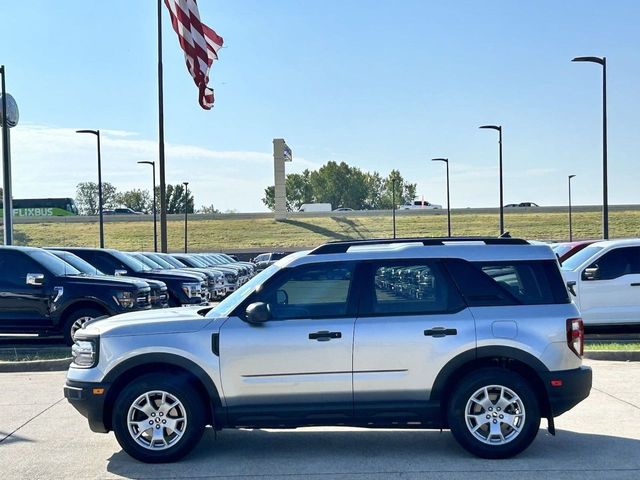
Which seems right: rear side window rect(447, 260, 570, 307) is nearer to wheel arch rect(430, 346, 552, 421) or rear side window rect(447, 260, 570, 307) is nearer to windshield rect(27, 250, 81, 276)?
wheel arch rect(430, 346, 552, 421)

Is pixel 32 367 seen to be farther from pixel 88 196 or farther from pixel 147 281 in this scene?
pixel 88 196

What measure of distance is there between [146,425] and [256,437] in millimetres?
1365

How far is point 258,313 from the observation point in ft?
20.4

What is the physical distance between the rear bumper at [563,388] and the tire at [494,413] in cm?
15

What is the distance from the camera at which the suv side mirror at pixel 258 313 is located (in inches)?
245

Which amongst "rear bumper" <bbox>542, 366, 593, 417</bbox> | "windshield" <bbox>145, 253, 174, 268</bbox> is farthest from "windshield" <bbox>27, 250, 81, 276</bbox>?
"rear bumper" <bbox>542, 366, 593, 417</bbox>

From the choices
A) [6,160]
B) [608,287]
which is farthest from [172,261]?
[608,287]

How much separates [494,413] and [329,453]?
4.84 feet

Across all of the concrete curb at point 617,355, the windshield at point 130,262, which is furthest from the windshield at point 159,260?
the concrete curb at point 617,355

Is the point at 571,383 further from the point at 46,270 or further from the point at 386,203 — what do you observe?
the point at 386,203

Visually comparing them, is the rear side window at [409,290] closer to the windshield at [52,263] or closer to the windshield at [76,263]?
the windshield at [52,263]

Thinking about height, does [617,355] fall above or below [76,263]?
below

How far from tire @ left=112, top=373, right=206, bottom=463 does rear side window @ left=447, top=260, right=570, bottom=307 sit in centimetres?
244

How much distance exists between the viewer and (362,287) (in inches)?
254
